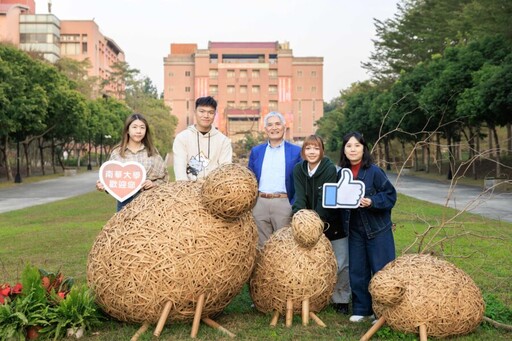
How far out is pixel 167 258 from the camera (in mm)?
4996

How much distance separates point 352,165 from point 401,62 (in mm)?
44349

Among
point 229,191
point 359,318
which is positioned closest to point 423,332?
point 359,318

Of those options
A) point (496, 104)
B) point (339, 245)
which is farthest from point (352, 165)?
point (496, 104)

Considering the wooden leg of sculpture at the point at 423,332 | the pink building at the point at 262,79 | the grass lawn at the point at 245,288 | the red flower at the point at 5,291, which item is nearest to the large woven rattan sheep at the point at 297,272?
the grass lawn at the point at 245,288

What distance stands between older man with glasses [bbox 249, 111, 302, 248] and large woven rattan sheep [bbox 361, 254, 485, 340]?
166cm

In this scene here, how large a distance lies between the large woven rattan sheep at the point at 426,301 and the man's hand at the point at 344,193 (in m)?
0.77

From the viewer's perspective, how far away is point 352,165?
238 inches

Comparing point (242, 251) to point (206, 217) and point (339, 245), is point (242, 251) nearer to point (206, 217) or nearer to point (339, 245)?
point (206, 217)

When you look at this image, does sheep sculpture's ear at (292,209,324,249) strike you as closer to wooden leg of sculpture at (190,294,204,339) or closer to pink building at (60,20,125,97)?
wooden leg of sculpture at (190,294,204,339)

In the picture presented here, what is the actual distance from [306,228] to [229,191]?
97 centimetres

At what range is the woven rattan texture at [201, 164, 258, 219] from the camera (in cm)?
497

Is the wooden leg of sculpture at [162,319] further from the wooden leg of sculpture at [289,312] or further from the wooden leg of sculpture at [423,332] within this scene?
the wooden leg of sculpture at [423,332]

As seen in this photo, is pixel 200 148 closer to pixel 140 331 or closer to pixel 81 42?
pixel 140 331

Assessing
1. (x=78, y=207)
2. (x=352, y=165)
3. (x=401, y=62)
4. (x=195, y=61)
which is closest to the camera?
(x=352, y=165)
